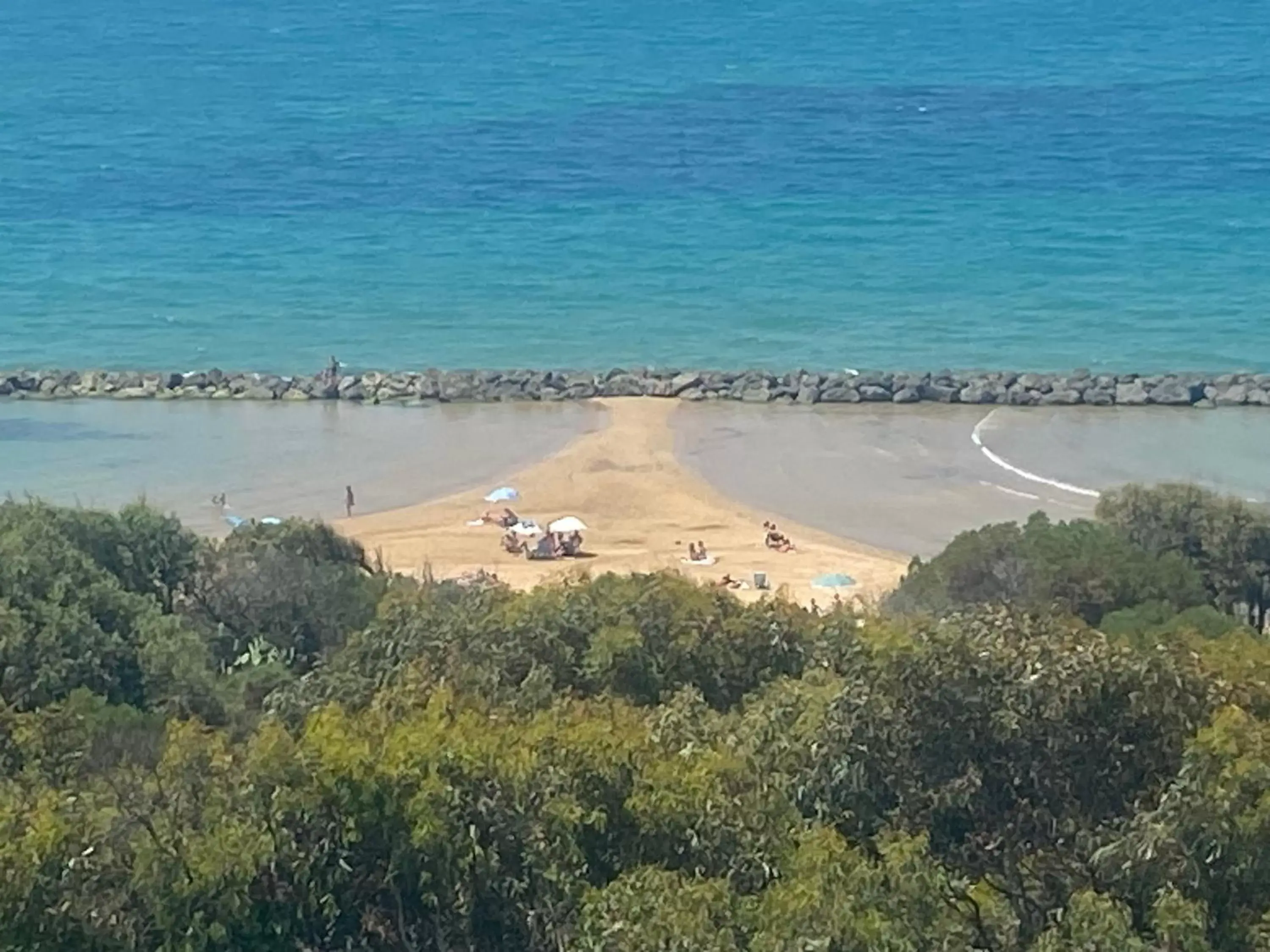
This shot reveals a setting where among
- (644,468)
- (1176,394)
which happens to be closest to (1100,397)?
(1176,394)

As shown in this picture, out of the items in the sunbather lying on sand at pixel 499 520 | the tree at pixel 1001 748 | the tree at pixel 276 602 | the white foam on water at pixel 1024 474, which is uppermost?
the tree at pixel 1001 748

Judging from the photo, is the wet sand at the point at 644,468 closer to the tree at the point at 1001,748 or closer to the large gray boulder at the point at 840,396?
the large gray boulder at the point at 840,396

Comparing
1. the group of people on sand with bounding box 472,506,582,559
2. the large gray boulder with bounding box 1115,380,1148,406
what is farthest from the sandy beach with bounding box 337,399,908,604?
the large gray boulder with bounding box 1115,380,1148,406

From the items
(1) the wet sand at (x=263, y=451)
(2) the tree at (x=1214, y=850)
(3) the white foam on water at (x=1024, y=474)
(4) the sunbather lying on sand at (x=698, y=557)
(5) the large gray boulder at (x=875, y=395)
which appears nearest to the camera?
(2) the tree at (x=1214, y=850)

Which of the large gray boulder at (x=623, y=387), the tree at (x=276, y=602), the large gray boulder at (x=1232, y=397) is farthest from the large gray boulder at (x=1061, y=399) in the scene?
the tree at (x=276, y=602)

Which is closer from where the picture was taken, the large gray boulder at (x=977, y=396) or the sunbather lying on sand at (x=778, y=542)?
the sunbather lying on sand at (x=778, y=542)

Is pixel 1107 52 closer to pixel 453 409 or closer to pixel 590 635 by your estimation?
pixel 453 409
